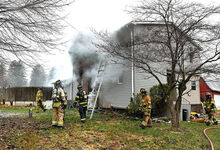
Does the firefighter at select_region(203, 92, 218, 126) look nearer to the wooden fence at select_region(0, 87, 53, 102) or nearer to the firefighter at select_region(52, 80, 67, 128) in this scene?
the firefighter at select_region(52, 80, 67, 128)

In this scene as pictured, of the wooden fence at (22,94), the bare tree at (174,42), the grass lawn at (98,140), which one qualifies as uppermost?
the bare tree at (174,42)

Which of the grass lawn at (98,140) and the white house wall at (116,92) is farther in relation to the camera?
the white house wall at (116,92)

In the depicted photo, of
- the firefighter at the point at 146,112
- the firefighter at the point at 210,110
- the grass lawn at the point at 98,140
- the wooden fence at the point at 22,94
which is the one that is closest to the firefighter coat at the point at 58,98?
the grass lawn at the point at 98,140

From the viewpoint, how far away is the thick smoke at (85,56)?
11.9 metres

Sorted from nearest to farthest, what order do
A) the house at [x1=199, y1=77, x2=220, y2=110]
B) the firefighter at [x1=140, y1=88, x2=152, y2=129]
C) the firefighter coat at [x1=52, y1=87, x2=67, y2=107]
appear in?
the firefighter coat at [x1=52, y1=87, x2=67, y2=107], the firefighter at [x1=140, y1=88, x2=152, y2=129], the house at [x1=199, y1=77, x2=220, y2=110]

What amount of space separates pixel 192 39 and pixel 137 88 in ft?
15.0

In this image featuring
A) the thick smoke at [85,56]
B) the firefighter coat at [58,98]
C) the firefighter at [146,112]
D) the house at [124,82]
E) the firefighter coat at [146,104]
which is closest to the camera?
the firefighter coat at [58,98]

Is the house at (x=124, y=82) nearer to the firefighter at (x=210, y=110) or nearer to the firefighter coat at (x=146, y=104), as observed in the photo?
the firefighter at (x=210, y=110)

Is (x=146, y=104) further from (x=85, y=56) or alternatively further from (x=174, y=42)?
(x=85, y=56)

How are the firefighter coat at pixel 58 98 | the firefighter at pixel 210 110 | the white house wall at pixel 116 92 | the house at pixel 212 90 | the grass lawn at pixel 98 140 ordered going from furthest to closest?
the house at pixel 212 90, the white house wall at pixel 116 92, the firefighter at pixel 210 110, the firefighter coat at pixel 58 98, the grass lawn at pixel 98 140

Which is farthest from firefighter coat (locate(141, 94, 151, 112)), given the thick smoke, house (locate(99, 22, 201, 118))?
the thick smoke

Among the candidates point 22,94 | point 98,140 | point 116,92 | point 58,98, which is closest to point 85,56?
point 116,92

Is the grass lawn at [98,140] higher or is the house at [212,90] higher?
the house at [212,90]

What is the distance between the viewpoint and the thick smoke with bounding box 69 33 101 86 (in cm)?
1191
